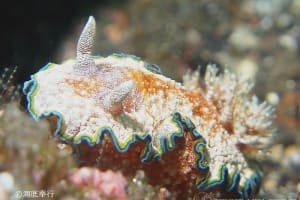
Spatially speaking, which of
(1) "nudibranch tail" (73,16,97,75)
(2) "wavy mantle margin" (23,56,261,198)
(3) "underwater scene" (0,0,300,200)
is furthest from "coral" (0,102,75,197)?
(1) "nudibranch tail" (73,16,97,75)

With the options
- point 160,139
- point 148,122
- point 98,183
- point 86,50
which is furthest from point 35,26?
point 98,183

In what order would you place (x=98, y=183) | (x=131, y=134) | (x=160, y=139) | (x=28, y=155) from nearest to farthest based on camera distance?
1. (x=28, y=155)
2. (x=98, y=183)
3. (x=131, y=134)
4. (x=160, y=139)

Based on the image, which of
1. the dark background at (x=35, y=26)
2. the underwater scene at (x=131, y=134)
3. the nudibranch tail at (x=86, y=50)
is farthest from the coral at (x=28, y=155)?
A: the dark background at (x=35, y=26)

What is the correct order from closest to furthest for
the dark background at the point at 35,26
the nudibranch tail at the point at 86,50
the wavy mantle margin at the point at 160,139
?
the wavy mantle margin at the point at 160,139 < the nudibranch tail at the point at 86,50 < the dark background at the point at 35,26

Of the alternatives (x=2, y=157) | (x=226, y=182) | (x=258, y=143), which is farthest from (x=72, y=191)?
(x=258, y=143)

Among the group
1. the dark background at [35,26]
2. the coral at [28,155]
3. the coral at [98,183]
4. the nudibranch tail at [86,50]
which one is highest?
the dark background at [35,26]

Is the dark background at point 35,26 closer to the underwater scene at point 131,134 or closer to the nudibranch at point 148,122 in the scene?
the underwater scene at point 131,134

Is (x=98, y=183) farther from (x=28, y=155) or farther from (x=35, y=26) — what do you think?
(x=35, y=26)

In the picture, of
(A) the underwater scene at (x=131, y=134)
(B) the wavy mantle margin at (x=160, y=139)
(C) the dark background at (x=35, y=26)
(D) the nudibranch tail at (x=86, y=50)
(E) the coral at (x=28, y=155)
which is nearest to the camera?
(E) the coral at (x=28, y=155)
